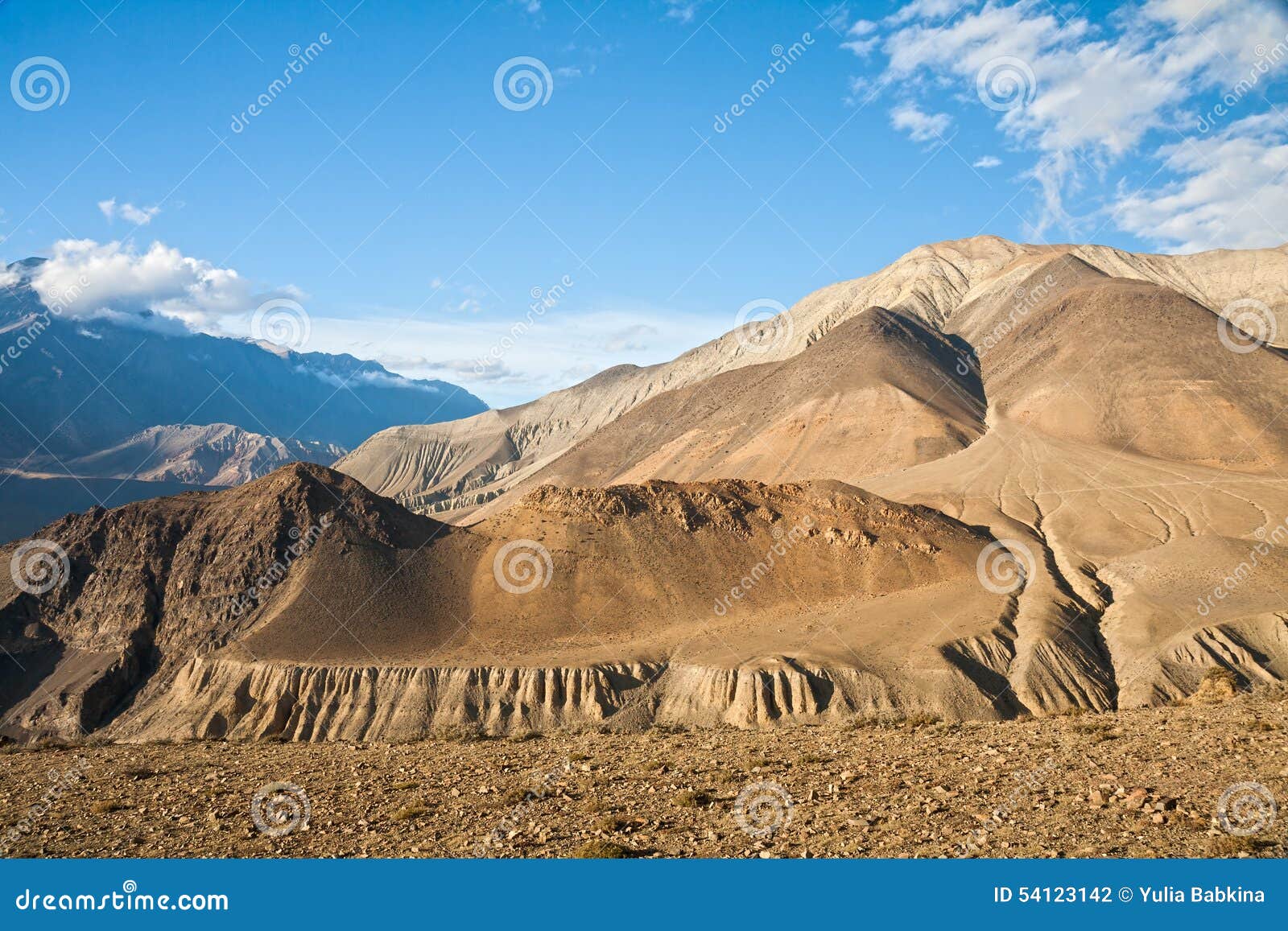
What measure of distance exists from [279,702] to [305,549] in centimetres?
1131

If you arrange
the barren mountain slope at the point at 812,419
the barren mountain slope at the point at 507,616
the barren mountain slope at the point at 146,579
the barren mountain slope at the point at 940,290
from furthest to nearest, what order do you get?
1. the barren mountain slope at the point at 940,290
2. the barren mountain slope at the point at 812,419
3. the barren mountain slope at the point at 146,579
4. the barren mountain slope at the point at 507,616

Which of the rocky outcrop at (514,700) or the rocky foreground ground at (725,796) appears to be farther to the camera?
the rocky outcrop at (514,700)

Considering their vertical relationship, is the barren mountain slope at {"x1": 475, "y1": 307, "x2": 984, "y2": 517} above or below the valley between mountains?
above

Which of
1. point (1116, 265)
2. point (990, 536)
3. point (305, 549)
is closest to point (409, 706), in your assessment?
point (305, 549)

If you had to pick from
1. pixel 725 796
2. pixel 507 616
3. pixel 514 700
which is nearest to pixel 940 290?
pixel 507 616

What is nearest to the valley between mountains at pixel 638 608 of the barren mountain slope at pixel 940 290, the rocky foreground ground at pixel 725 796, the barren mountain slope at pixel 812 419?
the rocky foreground ground at pixel 725 796

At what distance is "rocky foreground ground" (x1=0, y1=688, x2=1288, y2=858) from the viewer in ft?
41.5

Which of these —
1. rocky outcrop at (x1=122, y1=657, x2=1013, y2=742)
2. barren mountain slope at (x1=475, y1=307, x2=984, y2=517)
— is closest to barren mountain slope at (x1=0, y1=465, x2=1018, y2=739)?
rocky outcrop at (x1=122, y1=657, x2=1013, y2=742)

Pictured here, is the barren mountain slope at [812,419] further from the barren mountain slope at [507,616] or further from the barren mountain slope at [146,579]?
the barren mountain slope at [146,579]

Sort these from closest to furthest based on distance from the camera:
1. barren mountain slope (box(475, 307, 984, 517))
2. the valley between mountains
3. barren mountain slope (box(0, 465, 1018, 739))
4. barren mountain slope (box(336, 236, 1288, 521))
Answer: barren mountain slope (box(0, 465, 1018, 739)) → the valley between mountains → barren mountain slope (box(475, 307, 984, 517)) → barren mountain slope (box(336, 236, 1288, 521))

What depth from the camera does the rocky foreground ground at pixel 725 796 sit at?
12.7m

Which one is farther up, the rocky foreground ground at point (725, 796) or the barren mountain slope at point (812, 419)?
the barren mountain slope at point (812, 419)

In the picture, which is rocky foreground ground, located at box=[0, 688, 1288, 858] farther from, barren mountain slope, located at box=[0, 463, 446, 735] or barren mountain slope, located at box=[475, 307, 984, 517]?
barren mountain slope, located at box=[475, 307, 984, 517]

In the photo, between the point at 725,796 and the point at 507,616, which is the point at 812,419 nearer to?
the point at 507,616
